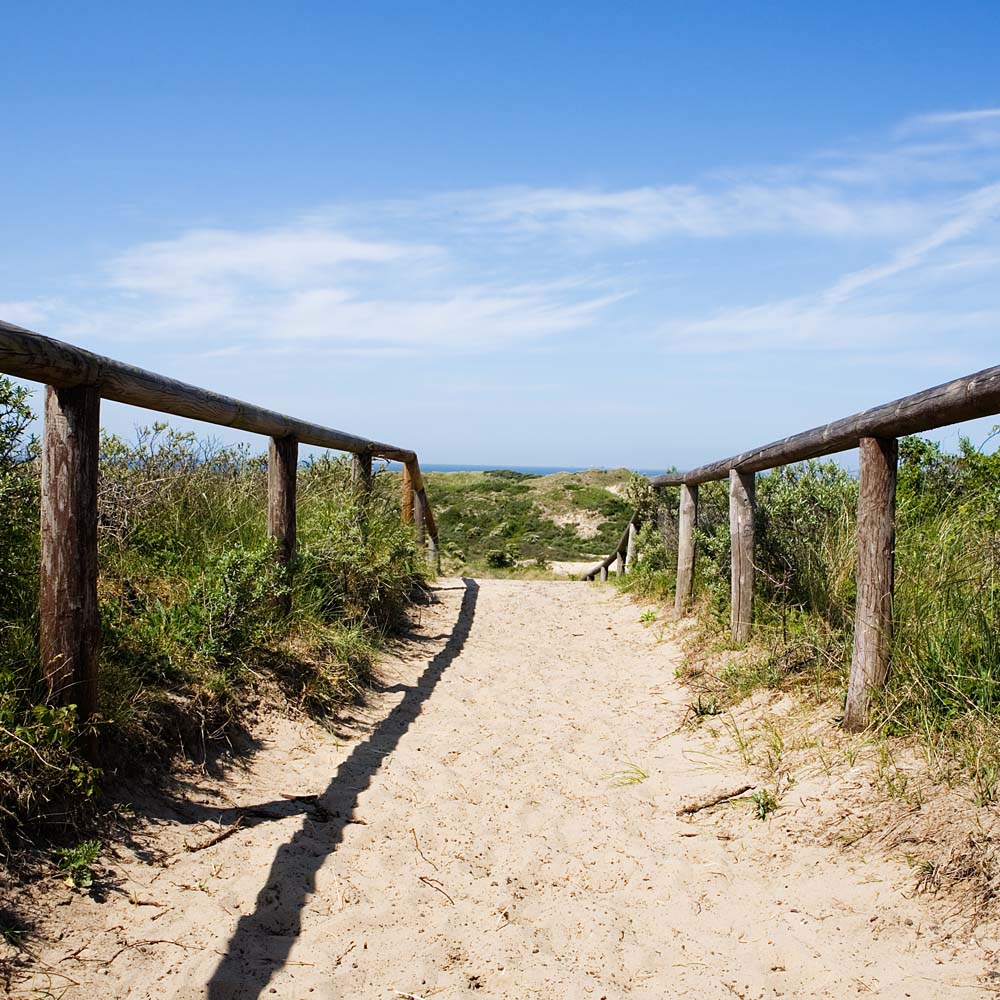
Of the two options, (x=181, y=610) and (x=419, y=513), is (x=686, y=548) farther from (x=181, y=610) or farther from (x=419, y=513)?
(x=181, y=610)

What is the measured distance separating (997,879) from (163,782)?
9.86ft

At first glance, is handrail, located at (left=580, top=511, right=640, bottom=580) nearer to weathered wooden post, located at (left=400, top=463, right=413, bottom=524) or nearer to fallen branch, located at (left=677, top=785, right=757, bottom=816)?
weathered wooden post, located at (left=400, top=463, right=413, bottom=524)

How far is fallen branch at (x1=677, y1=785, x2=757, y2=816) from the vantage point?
12.1ft

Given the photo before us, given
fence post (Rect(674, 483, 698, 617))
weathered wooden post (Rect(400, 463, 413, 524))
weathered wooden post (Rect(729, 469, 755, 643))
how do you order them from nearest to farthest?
weathered wooden post (Rect(729, 469, 755, 643)) → fence post (Rect(674, 483, 698, 617)) → weathered wooden post (Rect(400, 463, 413, 524))

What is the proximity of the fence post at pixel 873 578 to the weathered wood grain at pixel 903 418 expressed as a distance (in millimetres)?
129

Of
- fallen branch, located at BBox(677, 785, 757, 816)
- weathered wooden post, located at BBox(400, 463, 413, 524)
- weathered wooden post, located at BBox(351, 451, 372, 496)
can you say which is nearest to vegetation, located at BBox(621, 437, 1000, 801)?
fallen branch, located at BBox(677, 785, 757, 816)

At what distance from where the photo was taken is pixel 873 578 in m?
3.77

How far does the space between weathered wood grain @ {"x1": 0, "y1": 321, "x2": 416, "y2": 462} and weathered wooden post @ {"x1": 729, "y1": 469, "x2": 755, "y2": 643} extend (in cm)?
301

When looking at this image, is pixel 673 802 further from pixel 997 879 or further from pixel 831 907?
pixel 997 879

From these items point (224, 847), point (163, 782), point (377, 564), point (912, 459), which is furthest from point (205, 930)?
point (912, 459)

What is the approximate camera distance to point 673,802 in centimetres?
386

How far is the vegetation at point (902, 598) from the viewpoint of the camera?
3.34 meters

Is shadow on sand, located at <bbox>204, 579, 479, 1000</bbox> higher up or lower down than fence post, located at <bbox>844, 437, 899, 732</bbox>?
lower down

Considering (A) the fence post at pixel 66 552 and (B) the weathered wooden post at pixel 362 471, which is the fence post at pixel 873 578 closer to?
(A) the fence post at pixel 66 552
